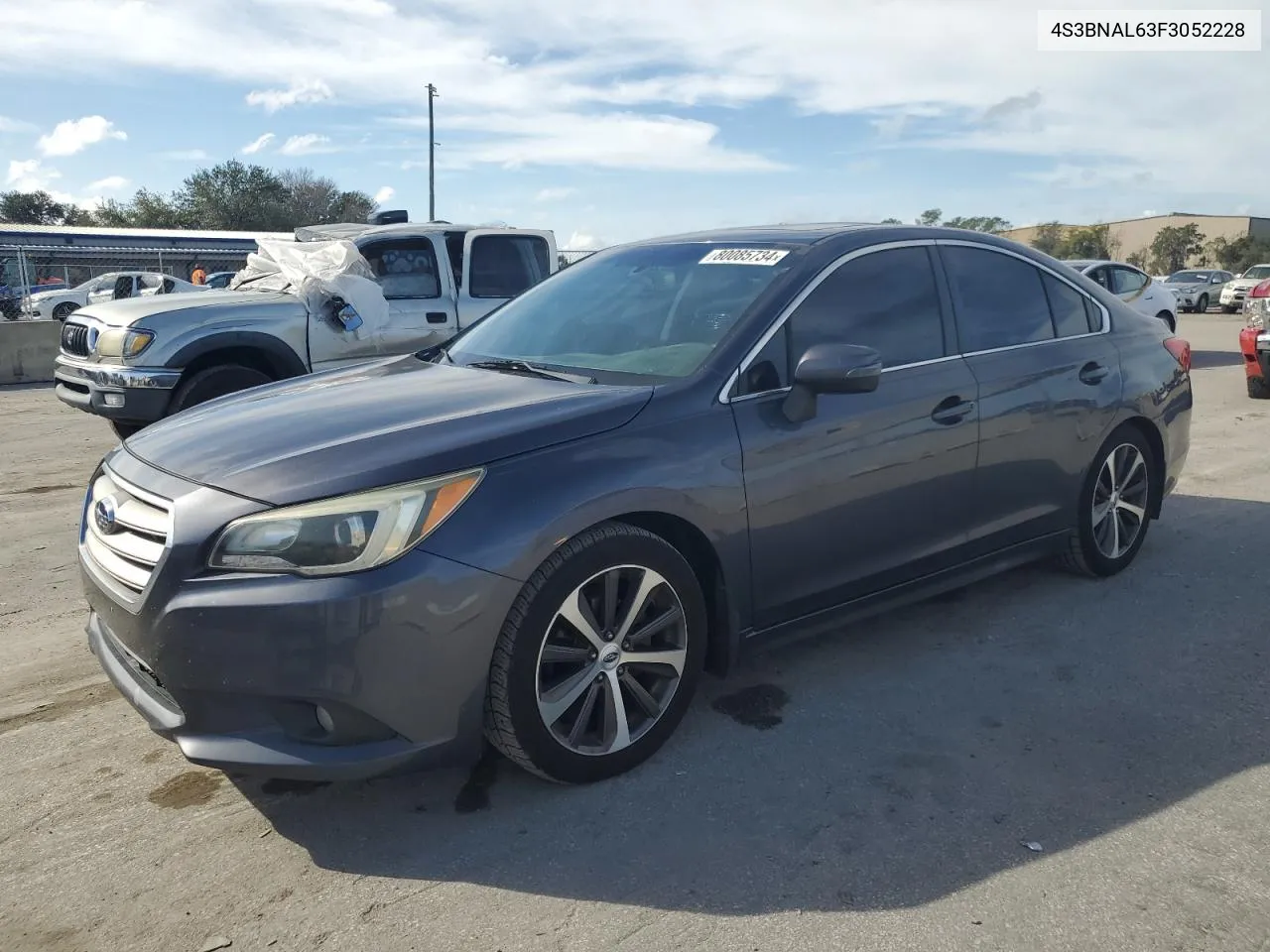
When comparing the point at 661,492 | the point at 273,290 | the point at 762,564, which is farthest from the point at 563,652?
the point at 273,290

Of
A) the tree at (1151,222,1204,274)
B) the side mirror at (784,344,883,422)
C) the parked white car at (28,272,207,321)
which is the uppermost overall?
the tree at (1151,222,1204,274)

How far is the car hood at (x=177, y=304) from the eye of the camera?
7312mm

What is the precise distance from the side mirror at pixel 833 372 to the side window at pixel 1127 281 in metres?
12.4

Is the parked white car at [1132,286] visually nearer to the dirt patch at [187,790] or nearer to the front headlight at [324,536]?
the front headlight at [324,536]

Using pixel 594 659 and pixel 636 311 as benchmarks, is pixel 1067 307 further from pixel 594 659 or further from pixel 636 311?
pixel 594 659

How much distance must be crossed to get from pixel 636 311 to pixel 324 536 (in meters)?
1.75

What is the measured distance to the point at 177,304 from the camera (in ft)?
24.3

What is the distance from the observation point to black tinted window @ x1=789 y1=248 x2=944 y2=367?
3760 mm

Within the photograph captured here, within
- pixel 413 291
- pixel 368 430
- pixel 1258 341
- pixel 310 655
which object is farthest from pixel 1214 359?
pixel 310 655

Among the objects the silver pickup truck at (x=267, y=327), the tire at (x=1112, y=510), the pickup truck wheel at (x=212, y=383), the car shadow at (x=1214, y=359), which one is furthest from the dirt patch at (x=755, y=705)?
the car shadow at (x=1214, y=359)

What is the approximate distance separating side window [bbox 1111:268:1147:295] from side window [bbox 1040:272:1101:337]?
1049 centimetres

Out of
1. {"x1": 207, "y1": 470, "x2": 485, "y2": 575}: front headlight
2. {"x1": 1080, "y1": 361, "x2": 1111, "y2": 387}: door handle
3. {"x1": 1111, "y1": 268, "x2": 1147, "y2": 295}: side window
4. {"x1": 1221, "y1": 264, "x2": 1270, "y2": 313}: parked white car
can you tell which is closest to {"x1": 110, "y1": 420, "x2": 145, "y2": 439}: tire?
{"x1": 207, "y1": 470, "x2": 485, "y2": 575}: front headlight

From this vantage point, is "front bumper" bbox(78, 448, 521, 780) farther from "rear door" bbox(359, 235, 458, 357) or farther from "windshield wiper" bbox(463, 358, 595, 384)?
"rear door" bbox(359, 235, 458, 357)

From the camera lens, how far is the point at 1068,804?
10.0 ft
